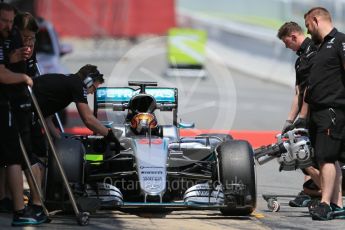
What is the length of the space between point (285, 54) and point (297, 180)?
22426mm

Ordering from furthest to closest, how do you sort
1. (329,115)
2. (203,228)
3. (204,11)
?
(204,11)
(329,115)
(203,228)

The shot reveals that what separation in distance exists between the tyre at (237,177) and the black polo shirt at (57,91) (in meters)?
1.40

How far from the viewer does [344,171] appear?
36.2 feet

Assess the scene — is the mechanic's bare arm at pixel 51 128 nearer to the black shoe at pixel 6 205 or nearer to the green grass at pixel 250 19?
the black shoe at pixel 6 205

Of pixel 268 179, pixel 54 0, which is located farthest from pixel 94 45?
pixel 268 179

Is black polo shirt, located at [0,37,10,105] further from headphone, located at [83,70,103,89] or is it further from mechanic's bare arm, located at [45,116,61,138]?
mechanic's bare arm, located at [45,116,61,138]

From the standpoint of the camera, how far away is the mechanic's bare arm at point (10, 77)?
30.5 ft

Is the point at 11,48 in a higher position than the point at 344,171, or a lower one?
higher

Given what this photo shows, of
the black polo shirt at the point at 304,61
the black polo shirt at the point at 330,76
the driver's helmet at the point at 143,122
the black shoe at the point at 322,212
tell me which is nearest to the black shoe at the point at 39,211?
the driver's helmet at the point at 143,122

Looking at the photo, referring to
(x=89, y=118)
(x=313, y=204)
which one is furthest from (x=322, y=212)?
(x=89, y=118)

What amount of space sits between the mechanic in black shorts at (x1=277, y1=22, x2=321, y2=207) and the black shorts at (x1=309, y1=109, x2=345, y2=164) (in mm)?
526

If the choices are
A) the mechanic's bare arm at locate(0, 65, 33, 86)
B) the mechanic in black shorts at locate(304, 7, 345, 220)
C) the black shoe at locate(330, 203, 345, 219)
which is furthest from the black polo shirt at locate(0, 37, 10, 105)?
the black shoe at locate(330, 203, 345, 219)

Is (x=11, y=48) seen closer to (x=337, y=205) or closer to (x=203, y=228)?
(x=203, y=228)

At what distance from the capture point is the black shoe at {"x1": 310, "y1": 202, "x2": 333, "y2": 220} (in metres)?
10.1
